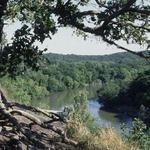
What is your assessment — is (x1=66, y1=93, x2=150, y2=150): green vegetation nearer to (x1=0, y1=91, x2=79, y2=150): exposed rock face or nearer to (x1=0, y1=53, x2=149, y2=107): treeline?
(x1=0, y1=91, x2=79, y2=150): exposed rock face

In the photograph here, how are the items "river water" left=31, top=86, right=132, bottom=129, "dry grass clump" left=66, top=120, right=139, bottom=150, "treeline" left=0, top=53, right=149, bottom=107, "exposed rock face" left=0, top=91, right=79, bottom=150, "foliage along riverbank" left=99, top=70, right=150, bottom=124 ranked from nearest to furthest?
1. "exposed rock face" left=0, top=91, right=79, bottom=150
2. "dry grass clump" left=66, top=120, right=139, bottom=150
3. "river water" left=31, top=86, right=132, bottom=129
4. "foliage along riverbank" left=99, top=70, right=150, bottom=124
5. "treeline" left=0, top=53, right=149, bottom=107

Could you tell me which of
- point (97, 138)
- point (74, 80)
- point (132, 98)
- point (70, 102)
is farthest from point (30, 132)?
point (74, 80)

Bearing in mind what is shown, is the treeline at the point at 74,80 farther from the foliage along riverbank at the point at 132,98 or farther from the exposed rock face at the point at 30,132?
the exposed rock face at the point at 30,132

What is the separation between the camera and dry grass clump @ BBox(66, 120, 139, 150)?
370 inches

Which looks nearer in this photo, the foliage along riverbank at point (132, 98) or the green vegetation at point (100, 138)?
the green vegetation at point (100, 138)

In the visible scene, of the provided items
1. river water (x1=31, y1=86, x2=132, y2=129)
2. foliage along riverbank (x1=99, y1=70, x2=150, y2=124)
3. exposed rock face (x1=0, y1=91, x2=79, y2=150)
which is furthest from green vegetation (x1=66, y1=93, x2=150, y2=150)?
foliage along riverbank (x1=99, y1=70, x2=150, y2=124)

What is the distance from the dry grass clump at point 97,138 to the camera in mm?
9406

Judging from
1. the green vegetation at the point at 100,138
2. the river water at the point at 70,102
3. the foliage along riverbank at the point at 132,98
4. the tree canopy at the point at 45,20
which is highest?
the tree canopy at the point at 45,20

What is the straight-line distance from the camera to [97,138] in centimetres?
973

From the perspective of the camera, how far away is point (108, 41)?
9977mm

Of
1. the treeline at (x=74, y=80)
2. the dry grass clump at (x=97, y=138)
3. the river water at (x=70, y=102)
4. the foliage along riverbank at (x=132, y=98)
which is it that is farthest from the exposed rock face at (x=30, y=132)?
the treeline at (x=74, y=80)

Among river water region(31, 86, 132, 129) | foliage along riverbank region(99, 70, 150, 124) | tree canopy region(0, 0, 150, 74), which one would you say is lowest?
river water region(31, 86, 132, 129)

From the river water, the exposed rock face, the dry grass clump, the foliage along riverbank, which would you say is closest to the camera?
the exposed rock face

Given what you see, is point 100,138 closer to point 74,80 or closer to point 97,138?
point 97,138
